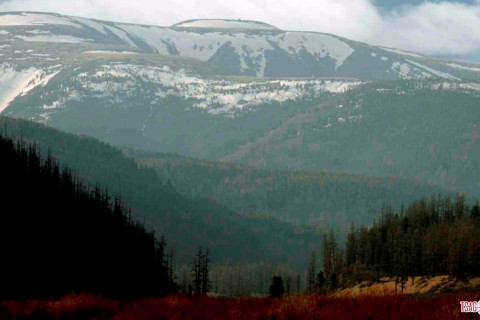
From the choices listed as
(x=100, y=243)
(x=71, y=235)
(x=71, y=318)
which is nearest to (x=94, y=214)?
(x=100, y=243)

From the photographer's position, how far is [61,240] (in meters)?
84.6

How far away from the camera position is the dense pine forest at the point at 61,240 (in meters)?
75.9

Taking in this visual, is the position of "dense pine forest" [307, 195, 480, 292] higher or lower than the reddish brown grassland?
lower

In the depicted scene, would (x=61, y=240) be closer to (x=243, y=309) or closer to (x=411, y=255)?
(x=243, y=309)

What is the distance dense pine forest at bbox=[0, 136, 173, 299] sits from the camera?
75.9 m

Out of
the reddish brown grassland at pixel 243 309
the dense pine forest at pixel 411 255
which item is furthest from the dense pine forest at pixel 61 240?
the reddish brown grassland at pixel 243 309

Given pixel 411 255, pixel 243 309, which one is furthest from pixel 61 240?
pixel 411 255

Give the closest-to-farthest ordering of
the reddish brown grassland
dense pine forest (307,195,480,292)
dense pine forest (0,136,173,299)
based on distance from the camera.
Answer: the reddish brown grassland, dense pine forest (0,136,173,299), dense pine forest (307,195,480,292)

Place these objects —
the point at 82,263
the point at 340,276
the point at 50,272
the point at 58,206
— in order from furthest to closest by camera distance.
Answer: the point at 340,276 < the point at 58,206 < the point at 82,263 < the point at 50,272

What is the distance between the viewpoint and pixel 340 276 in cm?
18638

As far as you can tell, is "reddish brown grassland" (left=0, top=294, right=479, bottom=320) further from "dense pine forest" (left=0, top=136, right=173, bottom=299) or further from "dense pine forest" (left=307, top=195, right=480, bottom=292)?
"dense pine forest" (left=307, top=195, right=480, bottom=292)

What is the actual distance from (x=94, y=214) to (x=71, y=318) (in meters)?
79.7

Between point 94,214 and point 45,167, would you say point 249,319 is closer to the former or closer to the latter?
point 94,214

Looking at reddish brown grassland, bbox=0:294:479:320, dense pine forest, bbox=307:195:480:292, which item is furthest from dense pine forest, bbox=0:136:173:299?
reddish brown grassland, bbox=0:294:479:320
